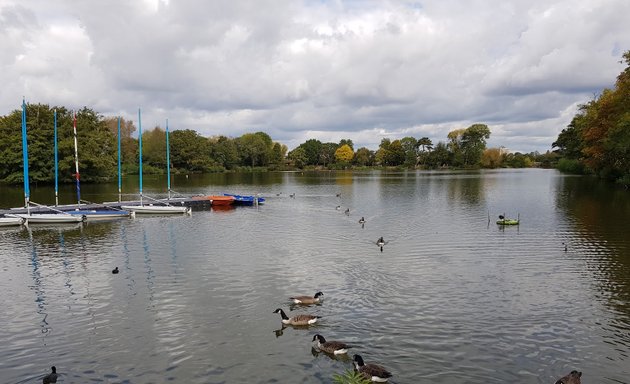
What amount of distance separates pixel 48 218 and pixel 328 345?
4258 centimetres

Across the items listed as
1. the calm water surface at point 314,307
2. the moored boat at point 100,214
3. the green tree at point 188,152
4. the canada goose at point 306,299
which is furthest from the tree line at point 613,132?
the green tree at point 188,152

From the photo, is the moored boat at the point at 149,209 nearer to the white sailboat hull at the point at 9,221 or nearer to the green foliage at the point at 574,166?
the white sailboat hull at the point at 9,221

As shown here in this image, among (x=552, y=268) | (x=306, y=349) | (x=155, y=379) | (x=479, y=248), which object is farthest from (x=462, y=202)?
(x=155, y=379)

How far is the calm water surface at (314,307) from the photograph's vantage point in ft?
52.7

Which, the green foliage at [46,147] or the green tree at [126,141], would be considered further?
the green tree at [126,141]

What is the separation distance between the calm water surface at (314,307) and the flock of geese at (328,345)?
16.0 inches

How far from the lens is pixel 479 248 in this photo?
3453cm

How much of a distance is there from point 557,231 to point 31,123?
327ft

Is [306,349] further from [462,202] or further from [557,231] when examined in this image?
[462,202]

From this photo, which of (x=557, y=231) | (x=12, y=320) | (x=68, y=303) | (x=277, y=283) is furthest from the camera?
(x=557, y=231)

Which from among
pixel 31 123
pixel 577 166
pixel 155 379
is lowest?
pixel 155 379

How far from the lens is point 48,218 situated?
156 feet

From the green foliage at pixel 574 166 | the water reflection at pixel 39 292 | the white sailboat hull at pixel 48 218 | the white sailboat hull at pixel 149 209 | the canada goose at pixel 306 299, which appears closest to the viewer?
the water reflection at pixel 39 292

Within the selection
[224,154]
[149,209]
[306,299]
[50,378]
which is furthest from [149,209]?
[224,154]
